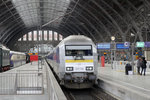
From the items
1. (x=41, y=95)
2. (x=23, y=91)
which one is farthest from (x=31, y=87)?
(x=41, y=95)

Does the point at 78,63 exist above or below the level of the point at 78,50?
below

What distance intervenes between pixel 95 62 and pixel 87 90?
2.31 m

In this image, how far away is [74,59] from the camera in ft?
43.0

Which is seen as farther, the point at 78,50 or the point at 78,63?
the point at 78,50

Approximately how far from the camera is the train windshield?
1334 centimetres

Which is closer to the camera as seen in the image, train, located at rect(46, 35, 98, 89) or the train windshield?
train, located at rect(46, 35, 98, 89)

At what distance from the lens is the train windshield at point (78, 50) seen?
13344 millimetres

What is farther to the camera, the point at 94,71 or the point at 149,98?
the point at 94,71

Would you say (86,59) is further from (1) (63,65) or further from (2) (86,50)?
(1) (63,65)

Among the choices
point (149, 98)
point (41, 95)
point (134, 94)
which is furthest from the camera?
point (41, 95)

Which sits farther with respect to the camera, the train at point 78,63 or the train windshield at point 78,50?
the train windshield at point 78,50

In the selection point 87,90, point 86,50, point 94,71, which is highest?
point 86,50

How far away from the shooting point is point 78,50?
1341cm

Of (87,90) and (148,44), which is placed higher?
(148,44)
